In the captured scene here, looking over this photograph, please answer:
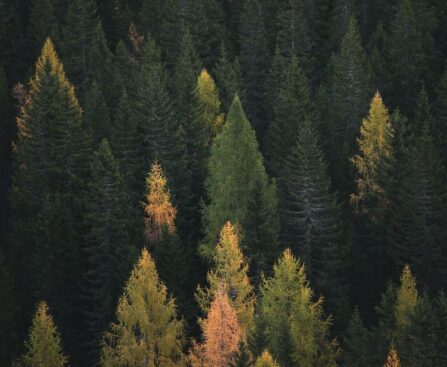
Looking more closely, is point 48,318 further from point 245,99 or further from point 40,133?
point 245,99

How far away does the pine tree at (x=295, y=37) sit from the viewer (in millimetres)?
73875

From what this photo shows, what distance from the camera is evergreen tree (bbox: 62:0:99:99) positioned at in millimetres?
74500

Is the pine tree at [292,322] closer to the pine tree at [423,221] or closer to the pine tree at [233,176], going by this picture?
the pine tree at [233,176]

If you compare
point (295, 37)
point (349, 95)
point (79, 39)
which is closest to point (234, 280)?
point (349, 95)

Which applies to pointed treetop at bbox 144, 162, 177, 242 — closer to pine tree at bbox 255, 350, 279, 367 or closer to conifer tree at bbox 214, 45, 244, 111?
conifer tree at bbox 214, 45, 244, 111

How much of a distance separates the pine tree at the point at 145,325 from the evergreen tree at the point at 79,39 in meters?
34.0

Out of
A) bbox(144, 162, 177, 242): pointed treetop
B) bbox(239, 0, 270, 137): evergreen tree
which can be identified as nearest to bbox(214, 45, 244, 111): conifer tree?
bbox(239, 0, 270, 137): evergreen tree

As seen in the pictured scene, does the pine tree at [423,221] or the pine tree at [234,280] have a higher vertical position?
the pine tree at [423,221]

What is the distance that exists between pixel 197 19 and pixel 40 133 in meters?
21.2

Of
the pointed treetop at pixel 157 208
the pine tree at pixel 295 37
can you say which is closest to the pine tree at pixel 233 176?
the pointed treetop at pixel 157 208

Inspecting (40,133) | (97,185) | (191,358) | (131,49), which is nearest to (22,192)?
(40,133)

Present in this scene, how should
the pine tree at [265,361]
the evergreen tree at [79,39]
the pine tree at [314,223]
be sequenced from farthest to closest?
the evergreen tree at [79,39] < the pine tree at [314,223] < the pine tree at [265,361]

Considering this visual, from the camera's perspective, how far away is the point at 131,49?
280 feet

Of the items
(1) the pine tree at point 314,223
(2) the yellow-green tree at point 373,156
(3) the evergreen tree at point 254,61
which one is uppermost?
(3) the evergreen tree at point 254,61
